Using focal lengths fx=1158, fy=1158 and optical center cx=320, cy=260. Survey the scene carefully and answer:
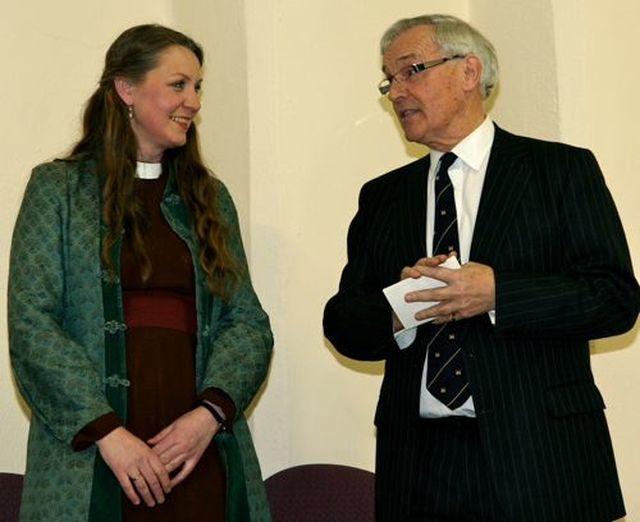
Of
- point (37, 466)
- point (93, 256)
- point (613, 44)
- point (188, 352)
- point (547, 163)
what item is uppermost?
point (613, 44)

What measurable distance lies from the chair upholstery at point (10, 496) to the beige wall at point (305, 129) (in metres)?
0.49

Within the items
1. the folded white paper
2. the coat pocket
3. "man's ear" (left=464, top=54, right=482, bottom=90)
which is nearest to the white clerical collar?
the folded white paper

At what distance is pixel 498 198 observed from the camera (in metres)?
3.23

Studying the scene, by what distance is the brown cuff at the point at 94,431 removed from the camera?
308cm

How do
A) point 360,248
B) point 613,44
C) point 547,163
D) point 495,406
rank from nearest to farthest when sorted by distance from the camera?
point 495,406, point 547,163, point 360,248, point 613,44

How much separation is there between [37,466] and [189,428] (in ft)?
1.41

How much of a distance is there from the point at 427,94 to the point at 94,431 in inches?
55.6

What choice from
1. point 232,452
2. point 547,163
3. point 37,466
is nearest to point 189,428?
point 232,452

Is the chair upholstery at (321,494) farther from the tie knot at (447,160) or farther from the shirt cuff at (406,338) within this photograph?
the tie knot at (447,160)

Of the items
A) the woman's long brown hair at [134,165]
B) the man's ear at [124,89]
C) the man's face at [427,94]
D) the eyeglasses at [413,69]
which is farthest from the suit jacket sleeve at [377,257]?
the man's ear at [124,89]

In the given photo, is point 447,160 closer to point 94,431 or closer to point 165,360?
point 165,360

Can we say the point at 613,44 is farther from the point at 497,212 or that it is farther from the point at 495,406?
the point at 495,406

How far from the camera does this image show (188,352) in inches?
132

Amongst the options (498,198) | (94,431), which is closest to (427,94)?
(498,198)
